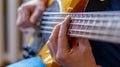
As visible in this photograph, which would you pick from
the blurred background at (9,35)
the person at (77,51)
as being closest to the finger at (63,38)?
the person at (77,51)

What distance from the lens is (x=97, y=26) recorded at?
22.6 inches

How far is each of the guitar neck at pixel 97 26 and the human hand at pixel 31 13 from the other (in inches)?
15.0

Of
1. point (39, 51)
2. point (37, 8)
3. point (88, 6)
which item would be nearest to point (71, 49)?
point (88, 6)

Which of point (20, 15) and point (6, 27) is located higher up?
point (20, 15)

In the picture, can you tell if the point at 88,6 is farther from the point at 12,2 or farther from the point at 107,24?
the point at 12,2

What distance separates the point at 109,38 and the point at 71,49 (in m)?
0.19

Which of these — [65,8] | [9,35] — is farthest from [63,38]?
[9,35]

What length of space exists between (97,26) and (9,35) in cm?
146

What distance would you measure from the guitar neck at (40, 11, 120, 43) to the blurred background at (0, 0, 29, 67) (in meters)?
1.27

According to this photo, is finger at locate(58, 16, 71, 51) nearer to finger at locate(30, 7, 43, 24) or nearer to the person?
the person

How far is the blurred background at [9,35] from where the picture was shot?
1.93 m

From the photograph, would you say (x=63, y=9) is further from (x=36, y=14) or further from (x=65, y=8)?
(x=36, y=14)

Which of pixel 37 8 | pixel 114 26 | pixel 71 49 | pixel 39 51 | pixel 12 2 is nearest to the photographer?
pixel 114 26

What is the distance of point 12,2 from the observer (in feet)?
6.28
